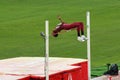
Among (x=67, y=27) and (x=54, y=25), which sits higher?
(x=54, y=25)

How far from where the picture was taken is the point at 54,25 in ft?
83.1

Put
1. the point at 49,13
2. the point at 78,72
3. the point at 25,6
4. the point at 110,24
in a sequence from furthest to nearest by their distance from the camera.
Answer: the point at 25,6 < the point at 49,13 < the point at 110,24 < the point at 78,72

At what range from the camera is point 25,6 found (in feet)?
105

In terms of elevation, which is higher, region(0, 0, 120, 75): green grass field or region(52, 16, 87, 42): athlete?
region(0, 0, 120, 75): green grass field

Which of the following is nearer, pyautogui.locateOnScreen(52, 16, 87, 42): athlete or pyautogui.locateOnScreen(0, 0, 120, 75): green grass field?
pyautogui.locateOnScreen(52, 16, 87, 42): athlete

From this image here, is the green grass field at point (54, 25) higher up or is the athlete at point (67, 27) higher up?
the green grass field at point (54, 25)

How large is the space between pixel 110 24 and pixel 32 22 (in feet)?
13.5

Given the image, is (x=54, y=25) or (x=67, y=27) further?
(x=54, y=25)

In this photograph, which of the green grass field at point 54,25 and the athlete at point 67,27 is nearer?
the athlete at point 67,27

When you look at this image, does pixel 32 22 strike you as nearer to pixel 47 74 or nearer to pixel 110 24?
pixel 110 24

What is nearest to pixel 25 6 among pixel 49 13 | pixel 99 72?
pixel 49 13

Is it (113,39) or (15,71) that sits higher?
(113,39)

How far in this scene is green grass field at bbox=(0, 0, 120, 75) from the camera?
19.0 metres

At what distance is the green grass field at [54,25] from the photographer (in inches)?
748
